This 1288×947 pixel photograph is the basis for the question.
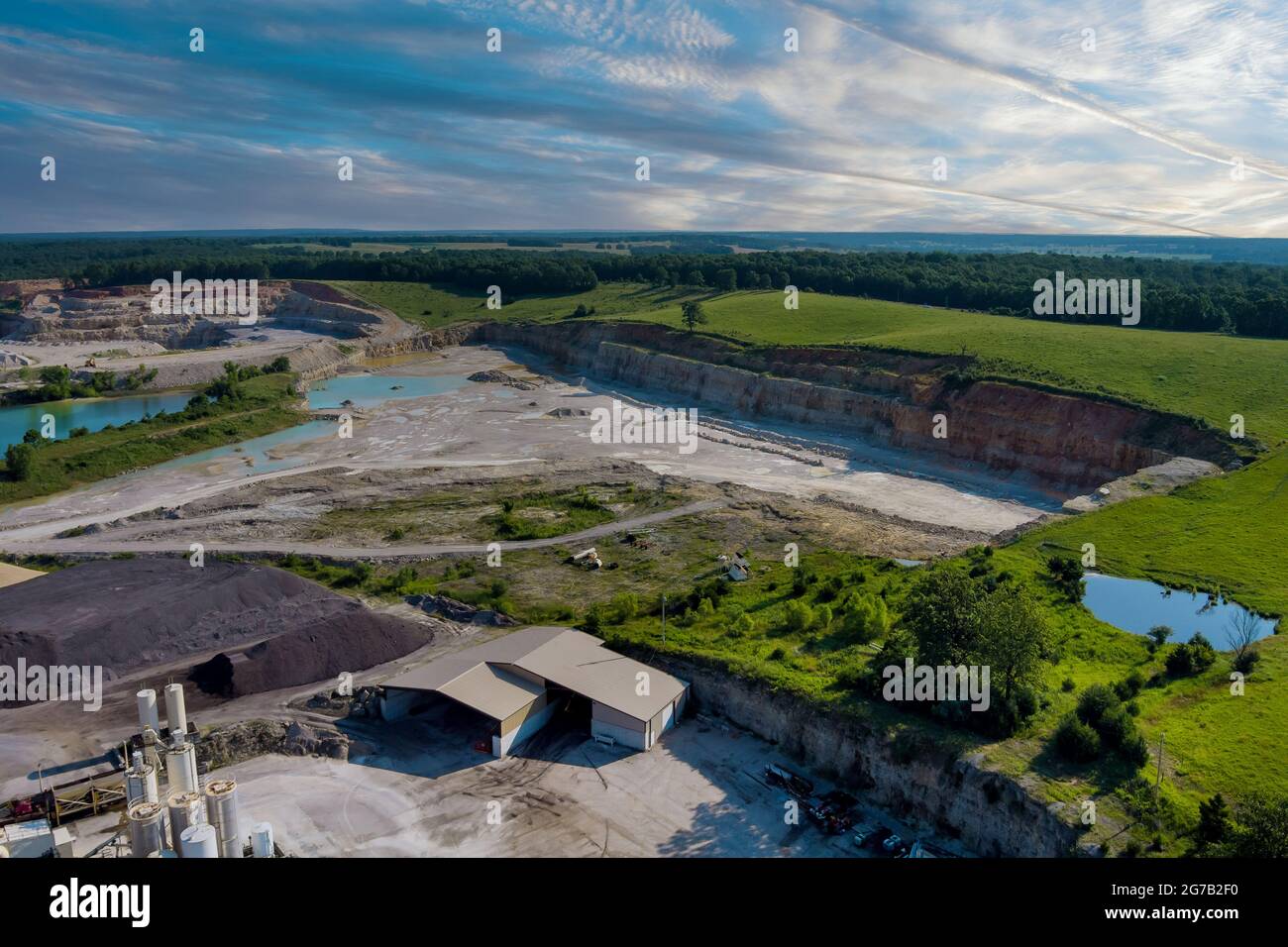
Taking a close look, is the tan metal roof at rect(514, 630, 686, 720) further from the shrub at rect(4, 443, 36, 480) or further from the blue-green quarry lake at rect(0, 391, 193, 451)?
the blue-green quarry lake at rect(0, 391, 193, 451)

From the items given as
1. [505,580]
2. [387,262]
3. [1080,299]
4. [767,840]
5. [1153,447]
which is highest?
[387,262]

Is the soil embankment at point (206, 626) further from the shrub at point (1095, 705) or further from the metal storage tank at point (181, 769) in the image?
the shrub at point (1095, 705)

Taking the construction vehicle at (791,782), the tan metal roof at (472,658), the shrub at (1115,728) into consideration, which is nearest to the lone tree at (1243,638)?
the shrub at (1115,728)

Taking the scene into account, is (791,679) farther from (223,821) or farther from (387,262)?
(387,262)

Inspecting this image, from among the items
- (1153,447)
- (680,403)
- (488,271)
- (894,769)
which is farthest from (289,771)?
(488,271)

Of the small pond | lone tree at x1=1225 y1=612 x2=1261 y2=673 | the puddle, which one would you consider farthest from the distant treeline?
lone tree at x1=1225 y1=612 x2=1261 y2=673

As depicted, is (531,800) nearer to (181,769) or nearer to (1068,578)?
(181,769)
